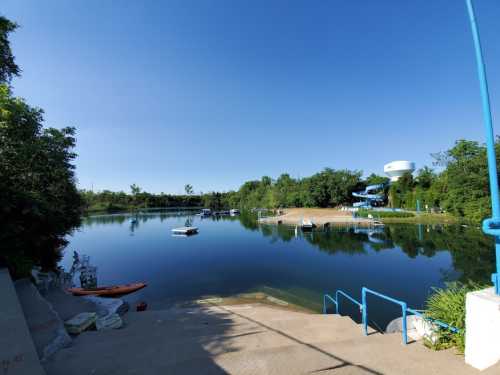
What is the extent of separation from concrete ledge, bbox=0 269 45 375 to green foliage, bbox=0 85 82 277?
3350 mm

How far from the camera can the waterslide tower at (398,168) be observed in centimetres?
4991

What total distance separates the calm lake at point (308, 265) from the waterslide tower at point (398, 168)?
28.4m

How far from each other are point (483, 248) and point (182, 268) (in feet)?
74.7

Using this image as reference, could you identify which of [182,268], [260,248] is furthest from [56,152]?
[260,248]

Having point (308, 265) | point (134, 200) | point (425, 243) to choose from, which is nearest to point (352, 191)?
point (425, 243)

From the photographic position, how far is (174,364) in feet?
9.36

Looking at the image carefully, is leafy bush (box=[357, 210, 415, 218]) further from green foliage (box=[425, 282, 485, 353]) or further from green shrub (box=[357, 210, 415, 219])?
green foliage (box=[425, 282, 485, 353])

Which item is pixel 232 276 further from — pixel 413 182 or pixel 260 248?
pixel 413 182

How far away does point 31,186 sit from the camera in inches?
342

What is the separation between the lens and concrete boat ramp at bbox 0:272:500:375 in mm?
2598

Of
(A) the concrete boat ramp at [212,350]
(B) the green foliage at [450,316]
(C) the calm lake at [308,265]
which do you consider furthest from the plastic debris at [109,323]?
(B) the green foliage at [450,316]

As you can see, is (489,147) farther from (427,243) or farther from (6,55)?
(427,243)

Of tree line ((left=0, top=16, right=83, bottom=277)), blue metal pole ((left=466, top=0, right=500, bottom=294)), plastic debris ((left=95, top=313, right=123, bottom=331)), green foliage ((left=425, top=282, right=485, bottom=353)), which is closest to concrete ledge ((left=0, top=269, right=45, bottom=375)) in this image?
plastic debris ((left=95, top=313, right=123, bottom=331))

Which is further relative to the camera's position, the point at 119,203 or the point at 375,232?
the point at 119,203
